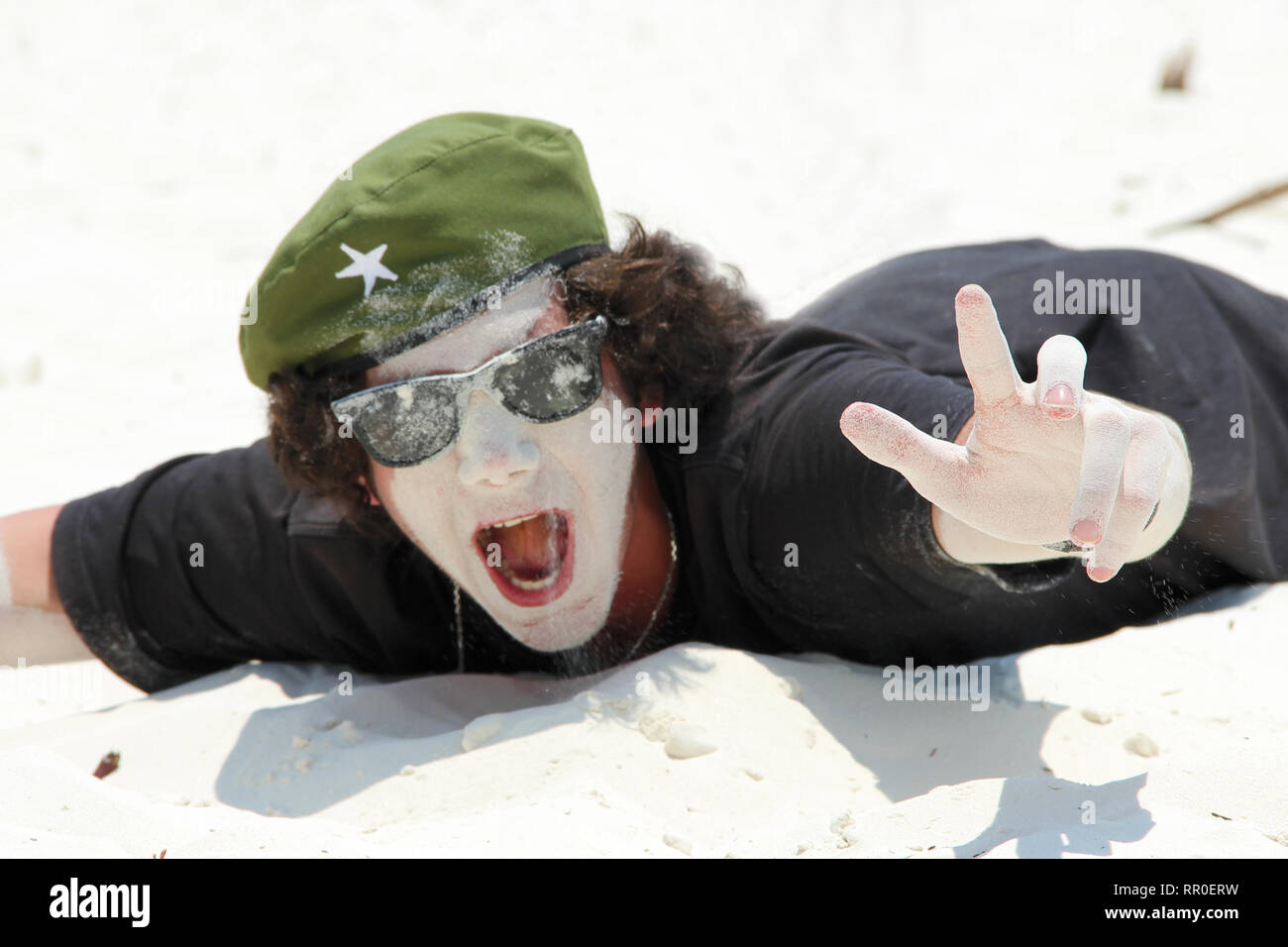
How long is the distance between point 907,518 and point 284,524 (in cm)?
148

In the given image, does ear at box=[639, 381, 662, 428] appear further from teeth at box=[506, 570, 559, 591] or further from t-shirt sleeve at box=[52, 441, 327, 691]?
t-shirt sleeve at box=[52, 441, 327, 691]

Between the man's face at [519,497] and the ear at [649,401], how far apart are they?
8 centimetres

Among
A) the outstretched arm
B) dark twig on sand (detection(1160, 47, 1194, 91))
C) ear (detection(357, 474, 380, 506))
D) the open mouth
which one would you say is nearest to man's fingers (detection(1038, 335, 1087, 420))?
the open mouth

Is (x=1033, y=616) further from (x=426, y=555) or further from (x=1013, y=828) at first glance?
(x=426, y=555)

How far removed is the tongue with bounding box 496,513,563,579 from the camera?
106 inches

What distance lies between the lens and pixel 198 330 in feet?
16.1

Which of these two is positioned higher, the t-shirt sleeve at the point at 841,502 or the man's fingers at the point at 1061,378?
the man's fingers at the point at 1061,378

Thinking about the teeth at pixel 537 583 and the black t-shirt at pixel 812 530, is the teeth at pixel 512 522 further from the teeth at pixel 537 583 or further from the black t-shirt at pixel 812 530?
the black t-shirt at pixel 812 530

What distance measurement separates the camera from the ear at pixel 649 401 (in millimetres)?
2721

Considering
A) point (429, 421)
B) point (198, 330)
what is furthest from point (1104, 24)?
point (429, 421)

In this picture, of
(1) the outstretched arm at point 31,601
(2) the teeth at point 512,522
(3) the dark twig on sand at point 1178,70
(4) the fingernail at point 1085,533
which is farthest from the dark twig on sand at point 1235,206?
(1) the outstretched arm at point 31,601

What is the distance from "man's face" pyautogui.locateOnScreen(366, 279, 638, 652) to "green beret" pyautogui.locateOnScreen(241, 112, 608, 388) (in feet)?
0.20

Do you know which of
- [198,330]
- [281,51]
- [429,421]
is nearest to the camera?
[429,421]

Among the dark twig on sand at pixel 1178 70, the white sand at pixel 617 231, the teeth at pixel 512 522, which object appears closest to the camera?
the white sand at pixel 617 231
